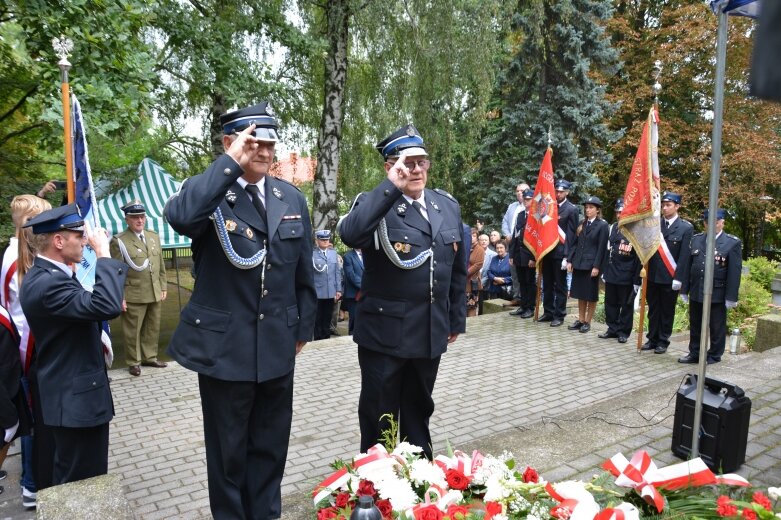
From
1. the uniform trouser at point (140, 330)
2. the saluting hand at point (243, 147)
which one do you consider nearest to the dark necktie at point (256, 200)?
the saluting hand at point (243, 147)

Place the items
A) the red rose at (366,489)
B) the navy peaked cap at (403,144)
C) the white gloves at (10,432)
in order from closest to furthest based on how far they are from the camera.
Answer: the red rose at (366,489)
the navy peaked cap at (403,144)
the white gloves at (10,432)

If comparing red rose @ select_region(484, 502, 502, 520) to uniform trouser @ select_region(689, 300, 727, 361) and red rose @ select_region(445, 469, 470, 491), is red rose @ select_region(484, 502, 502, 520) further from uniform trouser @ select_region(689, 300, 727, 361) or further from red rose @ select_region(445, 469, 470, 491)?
uniform trouser @ select_region(689, 300, 727, 361)

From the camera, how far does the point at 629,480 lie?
2.12 metres

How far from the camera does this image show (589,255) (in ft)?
29.3

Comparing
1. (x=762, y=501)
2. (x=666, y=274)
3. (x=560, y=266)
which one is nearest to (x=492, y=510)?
(x=762, y=501)

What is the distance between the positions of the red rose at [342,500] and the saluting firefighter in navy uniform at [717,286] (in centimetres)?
630

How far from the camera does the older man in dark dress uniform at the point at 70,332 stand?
3.00 meters

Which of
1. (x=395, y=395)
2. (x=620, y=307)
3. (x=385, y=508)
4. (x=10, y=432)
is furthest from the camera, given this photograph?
(x=620, y=307)

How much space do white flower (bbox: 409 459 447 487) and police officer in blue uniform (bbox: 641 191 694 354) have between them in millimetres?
6551

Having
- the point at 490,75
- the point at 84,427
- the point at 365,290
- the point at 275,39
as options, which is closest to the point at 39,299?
the point at 84,427

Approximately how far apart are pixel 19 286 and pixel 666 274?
734 centimetres

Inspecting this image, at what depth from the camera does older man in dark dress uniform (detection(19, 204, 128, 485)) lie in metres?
3.00

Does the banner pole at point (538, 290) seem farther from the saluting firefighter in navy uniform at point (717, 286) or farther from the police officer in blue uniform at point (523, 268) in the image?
the saluting firefighter in navy uniform at point (717, 286)

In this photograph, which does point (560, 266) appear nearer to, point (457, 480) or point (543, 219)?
point (543, 219)
